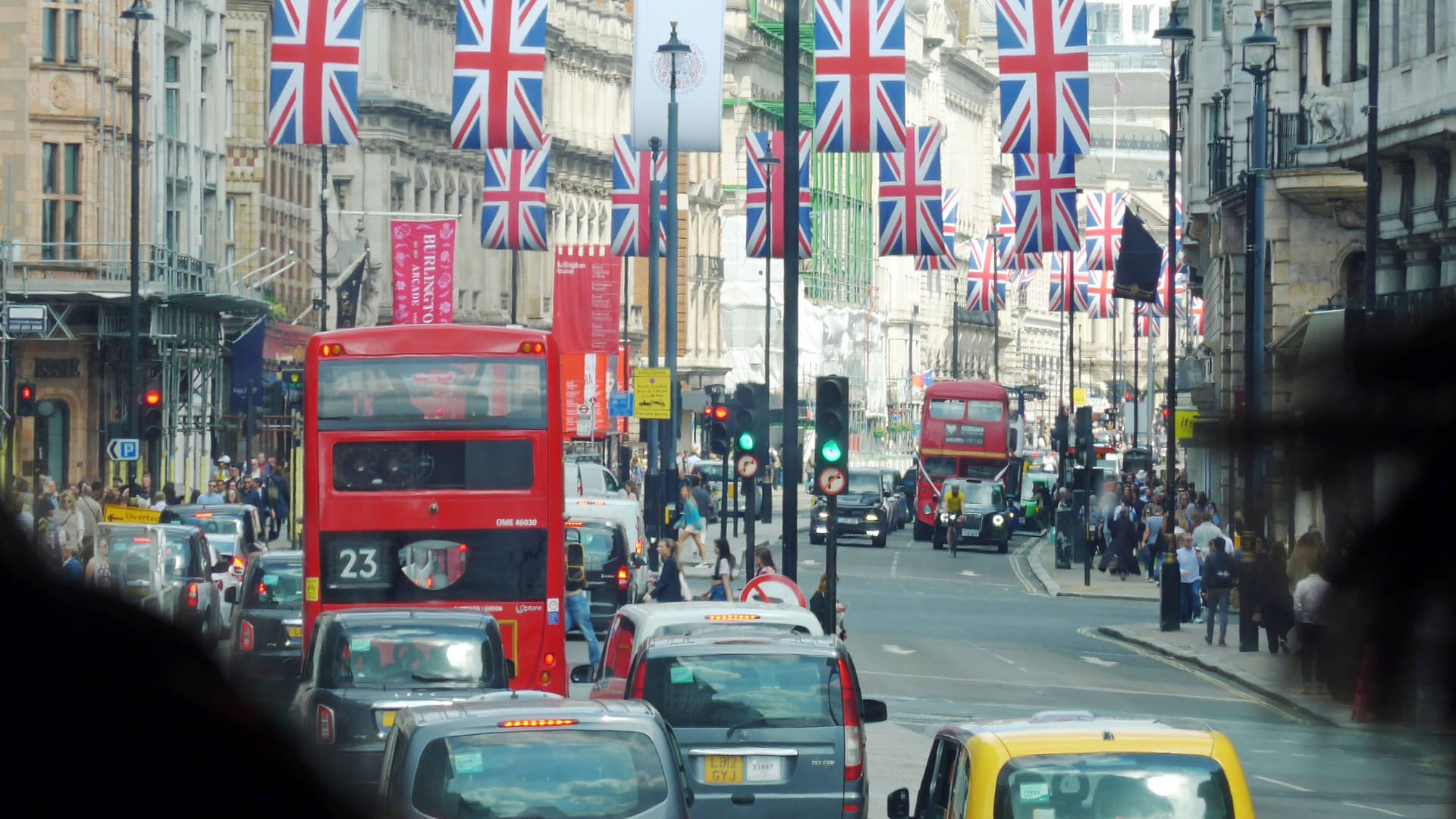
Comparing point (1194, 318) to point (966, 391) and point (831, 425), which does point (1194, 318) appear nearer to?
point (966, 391)

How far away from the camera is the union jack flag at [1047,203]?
33281mm

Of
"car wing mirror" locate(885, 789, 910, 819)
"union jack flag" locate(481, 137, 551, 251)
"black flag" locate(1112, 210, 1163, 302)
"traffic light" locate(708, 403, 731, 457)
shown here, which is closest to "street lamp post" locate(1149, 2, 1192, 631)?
"black flag" locate(1112, 210, 1163, 302)

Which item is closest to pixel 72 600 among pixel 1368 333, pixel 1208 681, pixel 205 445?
pixel 1368 333

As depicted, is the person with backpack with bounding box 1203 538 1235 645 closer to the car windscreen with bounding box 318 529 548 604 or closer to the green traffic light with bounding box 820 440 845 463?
the green traffic light with bounding box 820 440 845 463

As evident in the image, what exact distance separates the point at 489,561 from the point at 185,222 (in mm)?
40257

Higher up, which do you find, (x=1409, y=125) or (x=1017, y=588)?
(x=1409, y=125)

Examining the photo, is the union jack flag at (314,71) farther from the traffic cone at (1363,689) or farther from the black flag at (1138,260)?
the traffic cone at (1363,689)

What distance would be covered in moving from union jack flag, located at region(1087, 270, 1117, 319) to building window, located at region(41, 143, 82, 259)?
40.6 meters

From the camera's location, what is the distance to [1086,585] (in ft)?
152

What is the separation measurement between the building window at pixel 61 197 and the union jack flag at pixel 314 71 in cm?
1884

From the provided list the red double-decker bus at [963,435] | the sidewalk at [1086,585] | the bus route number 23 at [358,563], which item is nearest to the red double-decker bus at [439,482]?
the bus route number 23 at [358,563]

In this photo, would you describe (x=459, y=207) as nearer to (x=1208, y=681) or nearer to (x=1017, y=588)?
(x=1017, y=588)

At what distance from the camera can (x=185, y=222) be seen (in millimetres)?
57281

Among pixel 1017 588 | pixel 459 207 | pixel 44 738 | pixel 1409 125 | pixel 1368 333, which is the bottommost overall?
pixel 1017 588
